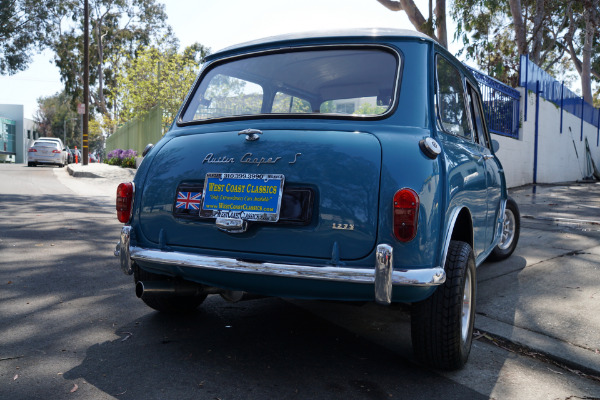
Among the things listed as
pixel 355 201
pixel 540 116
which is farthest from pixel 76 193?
pixel 540 116

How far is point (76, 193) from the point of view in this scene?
12742 millimetres

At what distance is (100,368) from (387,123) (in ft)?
6.55

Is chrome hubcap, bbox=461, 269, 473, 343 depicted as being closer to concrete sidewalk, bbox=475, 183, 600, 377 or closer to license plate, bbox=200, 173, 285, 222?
concrete sidewalk, bbox=475, 183, 600, 377

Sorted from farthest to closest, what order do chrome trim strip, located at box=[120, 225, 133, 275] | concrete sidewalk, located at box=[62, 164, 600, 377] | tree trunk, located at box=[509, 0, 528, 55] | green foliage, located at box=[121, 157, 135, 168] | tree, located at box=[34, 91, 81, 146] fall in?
tree, located at box=[34, 91, 81, 146], green foliage, located at box=[121, 157, 135, 168], tree trunk, located at box=[509, 0, 528, 55], concrete sidewalk, located at box=[62, 164, 600, 377], chrome trim strip, located at box=[120, 225, 133, 275]

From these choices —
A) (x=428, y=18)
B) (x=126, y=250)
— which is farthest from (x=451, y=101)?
(x=428, y=18)

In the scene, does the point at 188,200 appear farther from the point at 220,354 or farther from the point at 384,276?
the point at 384,276

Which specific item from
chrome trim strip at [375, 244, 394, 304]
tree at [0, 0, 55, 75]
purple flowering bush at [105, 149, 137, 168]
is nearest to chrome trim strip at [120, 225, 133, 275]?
chrome trim strip at [375, 244, 394, 304]

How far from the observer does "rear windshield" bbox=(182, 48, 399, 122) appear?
122 inches

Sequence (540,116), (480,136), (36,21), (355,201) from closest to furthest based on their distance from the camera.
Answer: (355,201) → (480,136) → (540,116) → (36,21)

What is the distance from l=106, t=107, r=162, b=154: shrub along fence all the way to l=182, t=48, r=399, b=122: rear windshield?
15.3 m

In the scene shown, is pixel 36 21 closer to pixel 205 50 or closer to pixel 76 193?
pixel 205 50

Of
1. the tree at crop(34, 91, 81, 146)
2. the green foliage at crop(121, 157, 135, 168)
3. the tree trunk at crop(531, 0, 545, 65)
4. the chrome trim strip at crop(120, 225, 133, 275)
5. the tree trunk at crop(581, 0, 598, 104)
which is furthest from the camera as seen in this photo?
the tree at crop(34, 91, 81, 146)

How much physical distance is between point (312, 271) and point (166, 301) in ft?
4.74

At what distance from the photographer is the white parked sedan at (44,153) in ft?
87.5
